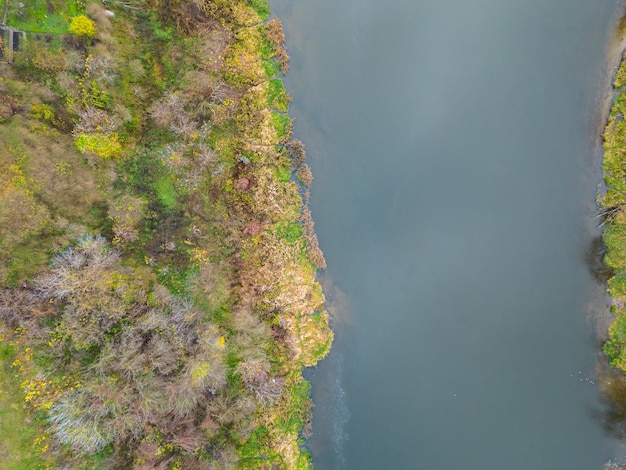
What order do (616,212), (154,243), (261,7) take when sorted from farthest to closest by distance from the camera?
(261,7) → (616,212) → (154,243)

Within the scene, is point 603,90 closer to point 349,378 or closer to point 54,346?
point 349,378

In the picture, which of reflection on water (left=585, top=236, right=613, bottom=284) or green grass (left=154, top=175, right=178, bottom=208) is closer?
green grass (left=154, top=175, right=178, bottom=208)

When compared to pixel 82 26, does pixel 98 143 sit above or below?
below

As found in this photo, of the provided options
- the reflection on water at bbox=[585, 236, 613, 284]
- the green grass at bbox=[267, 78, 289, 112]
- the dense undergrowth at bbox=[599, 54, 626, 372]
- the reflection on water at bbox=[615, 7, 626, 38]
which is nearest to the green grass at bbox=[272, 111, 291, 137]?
the green grass at bbox=[267, 78, 289, 112]

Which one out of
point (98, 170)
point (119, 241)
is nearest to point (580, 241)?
point (119, 241)

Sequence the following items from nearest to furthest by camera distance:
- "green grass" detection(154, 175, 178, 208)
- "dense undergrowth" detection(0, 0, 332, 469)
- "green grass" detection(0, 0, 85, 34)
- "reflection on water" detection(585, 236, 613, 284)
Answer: "dense undergrowth" detection(0, 0, 332, 469)
"green grass" detection(0, 0, 85, 34)
"green grass" detection(154, 175, 178, 208)
"reflection on water" detection(585, 236, 613, 284)

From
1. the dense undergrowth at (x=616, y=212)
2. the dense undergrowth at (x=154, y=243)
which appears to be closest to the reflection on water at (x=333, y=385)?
the dense undergrowth at (x=154, y=243)

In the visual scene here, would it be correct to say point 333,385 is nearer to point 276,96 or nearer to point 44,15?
point 276,96

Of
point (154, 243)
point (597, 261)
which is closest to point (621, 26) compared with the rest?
point (597, 261)

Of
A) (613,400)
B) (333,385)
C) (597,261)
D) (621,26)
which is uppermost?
(621,26)

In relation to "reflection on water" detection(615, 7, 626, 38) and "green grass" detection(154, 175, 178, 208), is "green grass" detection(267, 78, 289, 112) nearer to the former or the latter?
"green grass" detection(154, 175, 178, 208)
